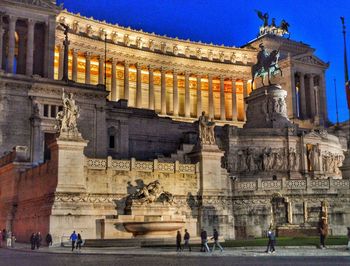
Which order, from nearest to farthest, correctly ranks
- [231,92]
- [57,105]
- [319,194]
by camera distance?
1. [319,194]
2. [57,105]
3. [231,92]

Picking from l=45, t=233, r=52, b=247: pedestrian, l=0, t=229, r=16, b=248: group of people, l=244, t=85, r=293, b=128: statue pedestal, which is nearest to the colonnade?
l=244, t=85, r=293, b=128: statue pedestal

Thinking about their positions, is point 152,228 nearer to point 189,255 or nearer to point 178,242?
point 178,242

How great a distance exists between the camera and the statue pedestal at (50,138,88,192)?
4156 cm

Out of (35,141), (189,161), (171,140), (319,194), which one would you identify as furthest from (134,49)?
(319,194)

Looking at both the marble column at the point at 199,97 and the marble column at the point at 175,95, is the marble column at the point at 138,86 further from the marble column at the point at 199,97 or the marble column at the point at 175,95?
the marble column at the point at 199,97

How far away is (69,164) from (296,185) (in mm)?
20053

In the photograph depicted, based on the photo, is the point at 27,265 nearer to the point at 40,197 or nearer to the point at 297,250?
the point at 297,250

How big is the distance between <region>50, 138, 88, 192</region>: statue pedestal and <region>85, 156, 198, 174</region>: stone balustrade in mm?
1193

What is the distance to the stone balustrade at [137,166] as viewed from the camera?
44.1 m

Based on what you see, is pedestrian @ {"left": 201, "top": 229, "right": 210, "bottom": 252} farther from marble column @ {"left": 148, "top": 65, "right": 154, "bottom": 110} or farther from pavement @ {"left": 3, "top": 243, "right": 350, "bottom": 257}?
marble column @ {"left": 148, "top": 65, "right": 154, "bottom": 110}

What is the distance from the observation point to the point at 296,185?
160ft

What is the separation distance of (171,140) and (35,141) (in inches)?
714

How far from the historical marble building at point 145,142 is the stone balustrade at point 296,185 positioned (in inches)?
3.5

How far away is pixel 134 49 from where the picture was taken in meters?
105
